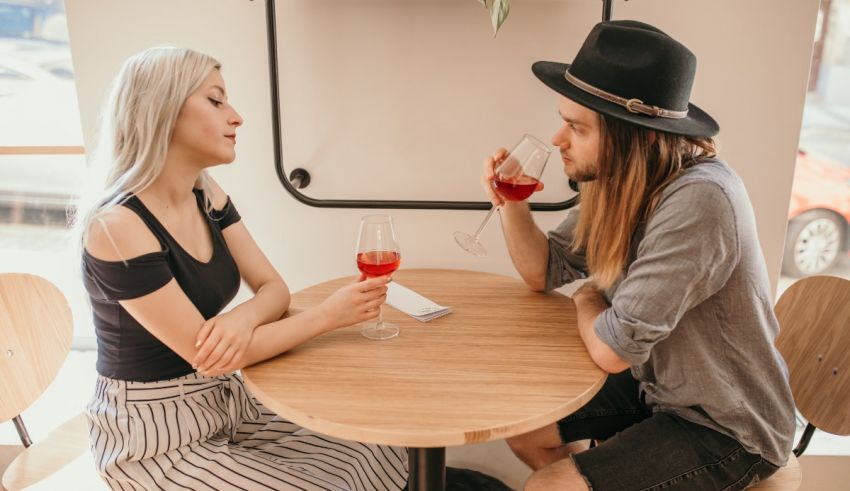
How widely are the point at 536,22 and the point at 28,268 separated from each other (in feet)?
7.55

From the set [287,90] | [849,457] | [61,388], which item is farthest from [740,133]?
[61,388]

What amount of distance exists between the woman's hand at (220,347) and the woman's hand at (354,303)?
0.57 feet

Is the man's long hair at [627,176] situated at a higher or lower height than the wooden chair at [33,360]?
higher

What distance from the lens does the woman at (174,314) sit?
4.05ft

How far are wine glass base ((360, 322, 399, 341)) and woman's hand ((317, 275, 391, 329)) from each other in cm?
5

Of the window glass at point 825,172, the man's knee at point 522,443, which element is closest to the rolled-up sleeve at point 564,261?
the man's knee at point 522,443

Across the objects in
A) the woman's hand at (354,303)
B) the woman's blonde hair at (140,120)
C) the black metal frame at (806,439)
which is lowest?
the black metal frame at (806,439)

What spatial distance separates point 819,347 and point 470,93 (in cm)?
117

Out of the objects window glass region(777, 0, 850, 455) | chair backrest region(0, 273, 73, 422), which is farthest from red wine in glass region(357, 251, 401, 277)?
window glass region(777, 0, 850, 455)

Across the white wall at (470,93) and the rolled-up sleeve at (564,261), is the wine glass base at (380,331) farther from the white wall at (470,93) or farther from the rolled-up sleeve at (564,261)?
the white wall at (470,93)

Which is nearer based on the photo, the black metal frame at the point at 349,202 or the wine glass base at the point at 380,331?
the wine glass base at the point at 380,331

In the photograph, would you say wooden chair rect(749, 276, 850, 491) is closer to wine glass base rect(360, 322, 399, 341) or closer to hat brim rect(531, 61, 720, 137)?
hat brim rect(531, 61, 720, 137)

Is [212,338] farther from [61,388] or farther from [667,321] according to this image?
[61,388]

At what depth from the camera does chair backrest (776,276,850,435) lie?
4.90 ft
